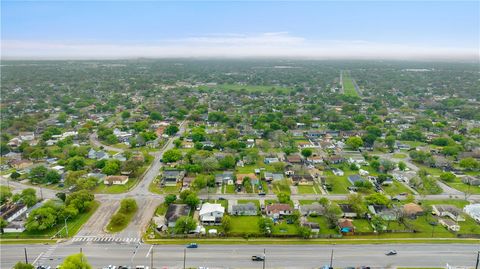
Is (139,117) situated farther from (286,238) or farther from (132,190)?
(286,238)

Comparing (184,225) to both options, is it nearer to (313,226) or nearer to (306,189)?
(313,226)

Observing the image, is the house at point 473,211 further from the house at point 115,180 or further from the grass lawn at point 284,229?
the house at point 115,180

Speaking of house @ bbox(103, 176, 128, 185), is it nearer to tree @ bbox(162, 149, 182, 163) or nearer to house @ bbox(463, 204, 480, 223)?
tree @ bbox(162, 149, 182, 163)

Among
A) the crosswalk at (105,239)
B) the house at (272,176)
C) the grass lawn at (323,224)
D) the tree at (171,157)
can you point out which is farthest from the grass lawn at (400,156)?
the crosswalk at (105,239)

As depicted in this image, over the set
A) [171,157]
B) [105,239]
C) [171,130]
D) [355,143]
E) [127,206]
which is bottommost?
[105,239]

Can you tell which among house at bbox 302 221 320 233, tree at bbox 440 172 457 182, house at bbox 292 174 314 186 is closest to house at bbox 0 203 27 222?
house at bbox 302 221 320 233

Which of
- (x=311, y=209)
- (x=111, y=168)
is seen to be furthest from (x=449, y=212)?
(x=111, y=168)

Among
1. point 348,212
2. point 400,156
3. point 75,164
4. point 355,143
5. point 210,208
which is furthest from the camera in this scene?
point 355,143
